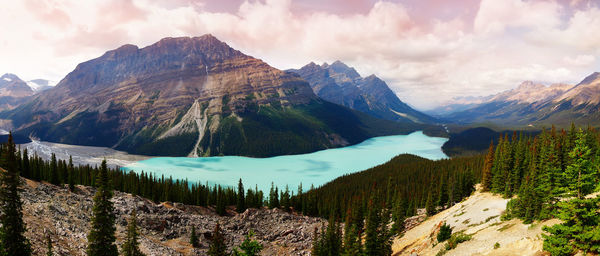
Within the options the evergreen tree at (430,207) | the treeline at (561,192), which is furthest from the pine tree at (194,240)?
the treeline at (561,192)

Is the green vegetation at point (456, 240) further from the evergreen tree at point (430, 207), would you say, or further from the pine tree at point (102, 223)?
the pine tree at point (102, 223)

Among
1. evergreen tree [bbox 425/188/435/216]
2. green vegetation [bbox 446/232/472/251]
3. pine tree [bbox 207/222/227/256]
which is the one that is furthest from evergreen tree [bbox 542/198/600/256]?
evergreen tree [bbox 425/188/435/216]

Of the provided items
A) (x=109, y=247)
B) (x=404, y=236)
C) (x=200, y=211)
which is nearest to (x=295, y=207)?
(x=200, y=211)

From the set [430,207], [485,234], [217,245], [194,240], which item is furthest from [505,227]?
[194,240]

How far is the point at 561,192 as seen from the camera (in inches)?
1400

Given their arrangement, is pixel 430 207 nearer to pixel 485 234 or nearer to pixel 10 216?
pixel 485 234

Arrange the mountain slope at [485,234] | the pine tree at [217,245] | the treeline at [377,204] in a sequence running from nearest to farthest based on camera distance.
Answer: the mountain slope at [485,234] < the pine tree at [217,245] < the treeline at [377,204]

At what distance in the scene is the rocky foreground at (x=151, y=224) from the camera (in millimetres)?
45375

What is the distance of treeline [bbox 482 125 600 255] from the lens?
25.2 meters

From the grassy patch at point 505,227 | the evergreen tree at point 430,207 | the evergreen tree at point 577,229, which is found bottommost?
the evergreen tree at point 430,207

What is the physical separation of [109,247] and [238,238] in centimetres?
4693

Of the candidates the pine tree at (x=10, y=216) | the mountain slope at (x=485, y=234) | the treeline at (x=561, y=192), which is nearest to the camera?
the treeline at (x=561, y=192)

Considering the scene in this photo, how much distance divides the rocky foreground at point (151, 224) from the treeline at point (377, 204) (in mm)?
11651

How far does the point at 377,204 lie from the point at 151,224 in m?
58.1
